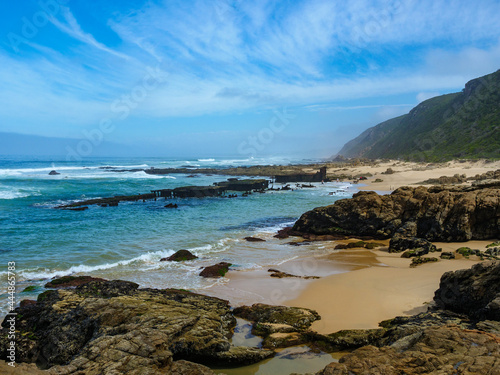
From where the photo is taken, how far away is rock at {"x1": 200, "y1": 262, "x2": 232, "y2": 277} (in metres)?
12.4

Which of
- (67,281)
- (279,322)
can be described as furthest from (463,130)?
(67,281)

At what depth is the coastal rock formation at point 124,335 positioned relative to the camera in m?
5.40

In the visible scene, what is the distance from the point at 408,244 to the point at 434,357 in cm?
1064

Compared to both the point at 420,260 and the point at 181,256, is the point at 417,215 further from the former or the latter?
the point at 181,256

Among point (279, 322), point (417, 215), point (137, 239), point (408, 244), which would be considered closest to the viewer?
point (279, 322)

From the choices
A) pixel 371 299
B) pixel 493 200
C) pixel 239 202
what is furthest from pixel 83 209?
pixel 493 200

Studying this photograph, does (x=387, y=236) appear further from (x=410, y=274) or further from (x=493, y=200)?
(x=410, y=274)

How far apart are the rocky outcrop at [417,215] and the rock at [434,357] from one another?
1134cm

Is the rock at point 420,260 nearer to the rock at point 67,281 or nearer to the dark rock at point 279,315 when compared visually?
the dark rock at point 279,315

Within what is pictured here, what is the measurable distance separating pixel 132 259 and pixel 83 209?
1689 centimetres

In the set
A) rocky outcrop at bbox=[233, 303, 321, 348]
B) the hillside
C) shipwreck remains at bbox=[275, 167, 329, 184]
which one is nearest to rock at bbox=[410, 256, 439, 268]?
rocky outcrop at bbox=[233, 303, 321, 348]

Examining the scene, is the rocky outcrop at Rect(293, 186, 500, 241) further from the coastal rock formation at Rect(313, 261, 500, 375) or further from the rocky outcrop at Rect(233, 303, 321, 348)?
the rocky outcrop at Rect(233, 303, 321, 348)

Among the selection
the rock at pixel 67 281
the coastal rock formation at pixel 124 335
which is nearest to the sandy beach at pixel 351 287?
the coastal rock formation at pixel 124 335

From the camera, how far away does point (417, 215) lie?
16828 millimetres
